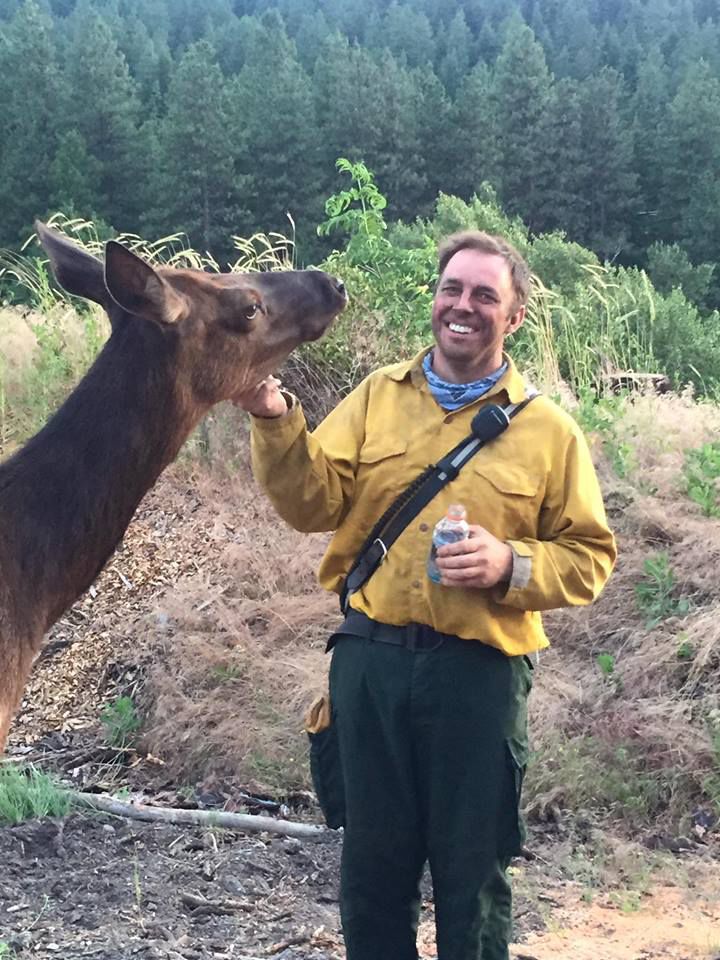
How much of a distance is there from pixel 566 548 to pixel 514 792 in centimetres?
69

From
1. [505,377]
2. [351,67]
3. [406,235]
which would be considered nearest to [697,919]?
[505,377]

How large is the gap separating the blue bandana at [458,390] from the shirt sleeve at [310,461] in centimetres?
24

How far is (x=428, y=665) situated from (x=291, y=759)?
3.23 meters

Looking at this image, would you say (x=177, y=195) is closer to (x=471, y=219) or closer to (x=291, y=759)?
(x=471, y=219)

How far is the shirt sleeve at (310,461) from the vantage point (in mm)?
3203

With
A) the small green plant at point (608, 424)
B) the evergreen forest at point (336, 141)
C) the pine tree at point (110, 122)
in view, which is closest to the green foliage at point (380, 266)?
the small green plant at point (608, 424)

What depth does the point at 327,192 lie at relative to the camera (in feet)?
145

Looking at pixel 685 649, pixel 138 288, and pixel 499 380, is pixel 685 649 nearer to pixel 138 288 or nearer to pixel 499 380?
pixel 499 380

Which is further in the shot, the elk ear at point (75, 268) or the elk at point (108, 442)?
the elk ear at point (75, 268)

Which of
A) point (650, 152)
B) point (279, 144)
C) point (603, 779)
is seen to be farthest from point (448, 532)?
point (650, 152)

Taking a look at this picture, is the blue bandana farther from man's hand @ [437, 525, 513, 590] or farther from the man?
man's hand @ [437, 525, 513, 590]

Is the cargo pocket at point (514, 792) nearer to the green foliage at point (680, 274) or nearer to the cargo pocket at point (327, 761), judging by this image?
the cargo pocket at point (327, 761)

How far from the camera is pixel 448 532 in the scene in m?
2.95

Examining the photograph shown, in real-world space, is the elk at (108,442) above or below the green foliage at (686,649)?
above
